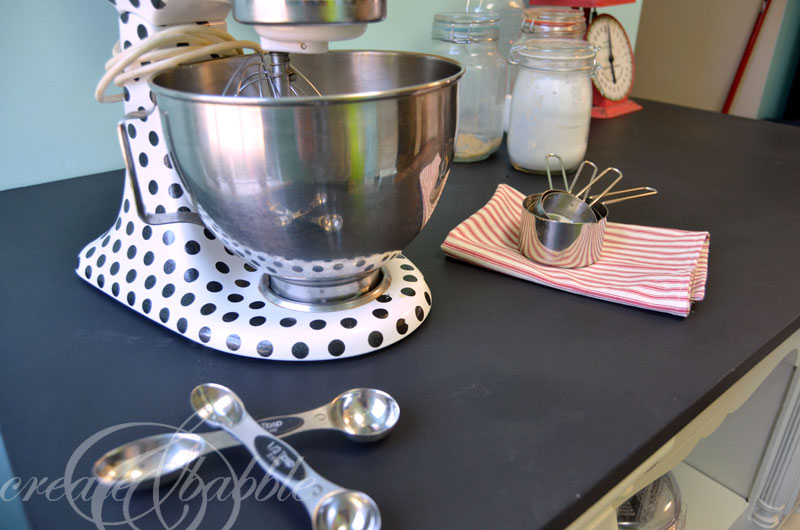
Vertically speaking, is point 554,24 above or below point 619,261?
→ above

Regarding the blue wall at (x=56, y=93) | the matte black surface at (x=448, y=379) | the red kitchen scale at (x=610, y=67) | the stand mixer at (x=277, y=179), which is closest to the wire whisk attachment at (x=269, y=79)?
the stand mixer at (x=277, y=179)

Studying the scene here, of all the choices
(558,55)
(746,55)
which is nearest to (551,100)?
(558,55)

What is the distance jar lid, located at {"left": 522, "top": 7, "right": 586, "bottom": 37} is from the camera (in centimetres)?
86

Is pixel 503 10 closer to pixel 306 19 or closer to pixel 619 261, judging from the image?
pixel 619 261

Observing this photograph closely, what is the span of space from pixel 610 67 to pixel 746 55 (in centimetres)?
187

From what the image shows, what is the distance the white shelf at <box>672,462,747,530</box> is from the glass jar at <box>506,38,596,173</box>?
0.49m

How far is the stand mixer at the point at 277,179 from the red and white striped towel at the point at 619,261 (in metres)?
0.10

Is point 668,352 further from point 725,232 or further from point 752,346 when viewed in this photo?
point 725,232

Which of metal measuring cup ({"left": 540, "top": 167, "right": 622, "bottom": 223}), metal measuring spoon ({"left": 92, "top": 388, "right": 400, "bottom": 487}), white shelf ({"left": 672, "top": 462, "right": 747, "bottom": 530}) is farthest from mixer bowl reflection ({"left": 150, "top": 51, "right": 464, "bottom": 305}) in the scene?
white shelf ({"left": 672, "top": 462, "right": 747, "bottom": 530})

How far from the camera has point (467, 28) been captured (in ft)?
2.72

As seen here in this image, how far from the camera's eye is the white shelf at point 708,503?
0.79 meters

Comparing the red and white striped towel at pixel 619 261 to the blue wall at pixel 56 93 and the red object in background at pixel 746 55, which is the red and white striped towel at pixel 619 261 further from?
the red object in background at pixel 746 55

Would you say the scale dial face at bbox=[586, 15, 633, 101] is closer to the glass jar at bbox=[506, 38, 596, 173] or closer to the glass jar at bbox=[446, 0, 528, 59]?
the glass jar at bbox=[446, 0, 528, 59]

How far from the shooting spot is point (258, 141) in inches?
13.9
